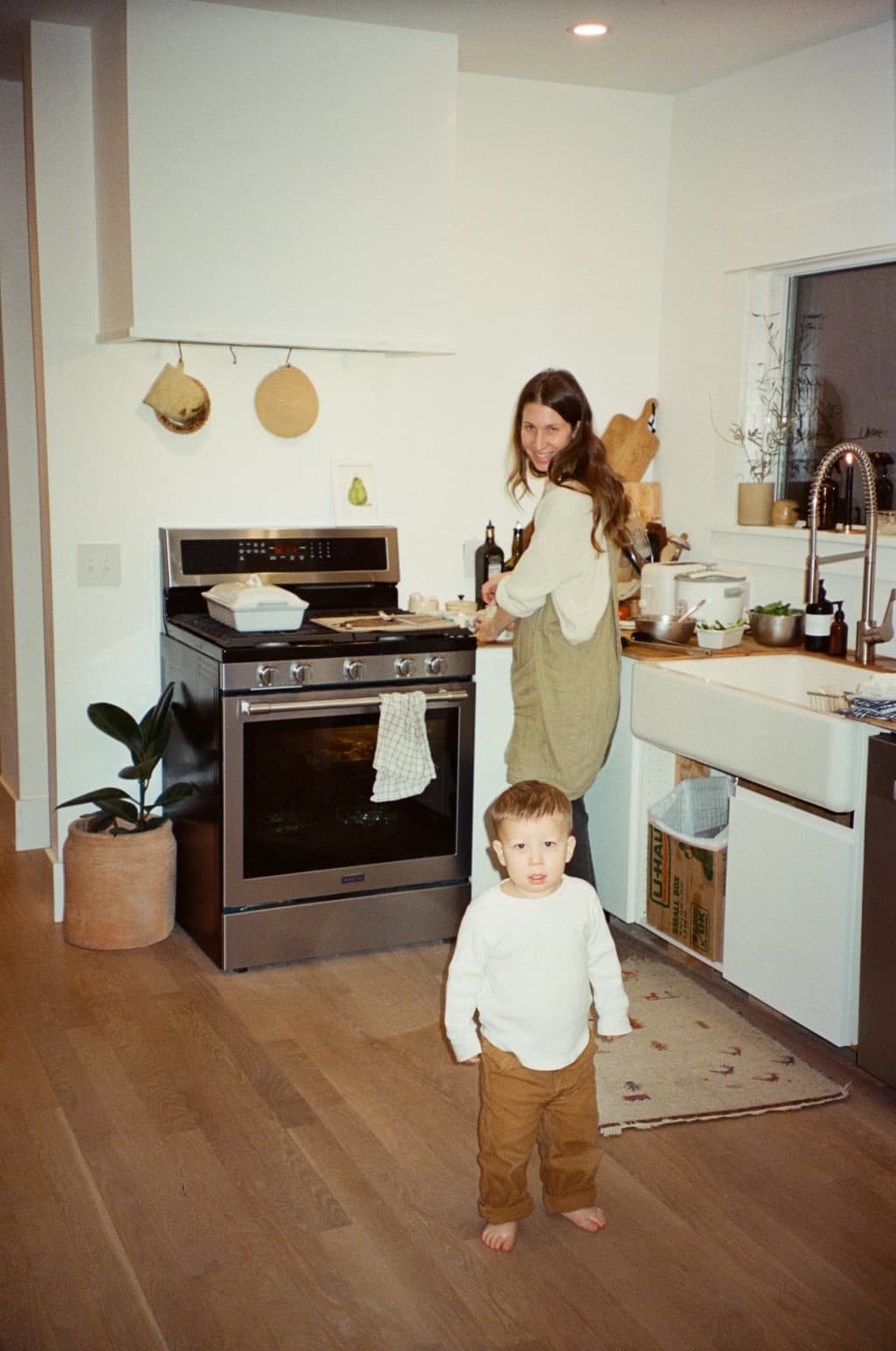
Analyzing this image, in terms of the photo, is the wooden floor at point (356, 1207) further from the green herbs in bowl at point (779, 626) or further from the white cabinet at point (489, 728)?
the green herbs in bowl at point (779, 626)

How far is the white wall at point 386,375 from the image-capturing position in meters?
3.67

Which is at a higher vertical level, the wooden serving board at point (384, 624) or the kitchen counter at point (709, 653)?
the wooden serving board at point (384, 624)

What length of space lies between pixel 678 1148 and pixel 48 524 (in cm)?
236

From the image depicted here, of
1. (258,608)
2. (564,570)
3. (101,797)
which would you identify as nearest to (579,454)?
(564,570)

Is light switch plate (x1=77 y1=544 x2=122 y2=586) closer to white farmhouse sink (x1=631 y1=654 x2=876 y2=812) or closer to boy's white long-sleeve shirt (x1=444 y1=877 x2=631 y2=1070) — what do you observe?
white farmhouse sink (x1=631 y1=654 x2=876 y2=812)

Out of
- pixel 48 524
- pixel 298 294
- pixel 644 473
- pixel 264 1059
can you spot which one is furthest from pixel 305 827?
pixel 644 473

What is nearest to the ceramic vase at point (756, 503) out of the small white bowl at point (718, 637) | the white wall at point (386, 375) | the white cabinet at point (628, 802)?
the small white bowl at point (718, 637)

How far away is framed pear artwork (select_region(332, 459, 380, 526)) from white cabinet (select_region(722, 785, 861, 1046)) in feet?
4.97

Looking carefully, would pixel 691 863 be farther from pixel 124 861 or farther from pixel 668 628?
pixel 124 861

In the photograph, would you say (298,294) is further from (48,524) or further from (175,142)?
(48,524)

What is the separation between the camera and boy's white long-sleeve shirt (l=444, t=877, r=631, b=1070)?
2188mm

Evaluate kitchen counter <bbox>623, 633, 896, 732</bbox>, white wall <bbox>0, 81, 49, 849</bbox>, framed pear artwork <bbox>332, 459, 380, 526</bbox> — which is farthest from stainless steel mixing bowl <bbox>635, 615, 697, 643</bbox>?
white wall <bbox>0, 81, 49, 849</bbox>

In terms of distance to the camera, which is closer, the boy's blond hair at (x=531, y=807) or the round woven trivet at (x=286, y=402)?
the boy's blond hair at (x=531, y=807)

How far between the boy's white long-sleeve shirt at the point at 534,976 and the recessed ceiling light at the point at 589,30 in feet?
7.62
